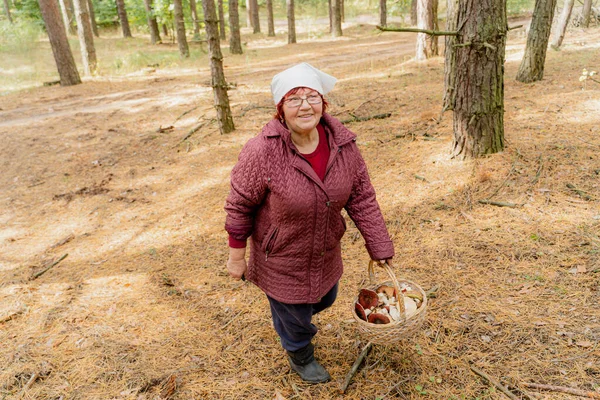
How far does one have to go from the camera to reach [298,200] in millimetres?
2154

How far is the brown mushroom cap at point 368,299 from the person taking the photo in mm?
2635

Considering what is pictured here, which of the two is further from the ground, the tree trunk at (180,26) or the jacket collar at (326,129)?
the tree trunk at (180,26)

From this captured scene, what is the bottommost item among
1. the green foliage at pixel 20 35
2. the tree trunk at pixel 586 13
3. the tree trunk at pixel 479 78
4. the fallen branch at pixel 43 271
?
the fallen branch at pixel 43 271

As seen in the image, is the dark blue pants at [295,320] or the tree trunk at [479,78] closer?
the dark blue pants at [295,320]

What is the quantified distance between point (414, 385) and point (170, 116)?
8570 mm

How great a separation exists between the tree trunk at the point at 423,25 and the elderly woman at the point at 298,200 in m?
9.97

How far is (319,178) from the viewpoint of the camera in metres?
2.21

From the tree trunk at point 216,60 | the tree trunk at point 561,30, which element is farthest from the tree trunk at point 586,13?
the tree trunk at point 216,60

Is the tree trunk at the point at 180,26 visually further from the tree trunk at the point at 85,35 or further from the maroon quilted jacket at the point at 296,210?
the maroon quilted jacket at the point at 296,210

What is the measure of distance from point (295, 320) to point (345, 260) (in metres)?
1.67

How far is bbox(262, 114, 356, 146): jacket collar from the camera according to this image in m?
2.16

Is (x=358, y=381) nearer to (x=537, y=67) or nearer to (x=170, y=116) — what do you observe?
(x=537, y=67)

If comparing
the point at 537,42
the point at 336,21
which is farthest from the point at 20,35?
the point at 537,42

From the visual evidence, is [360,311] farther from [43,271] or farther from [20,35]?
[20,35]
